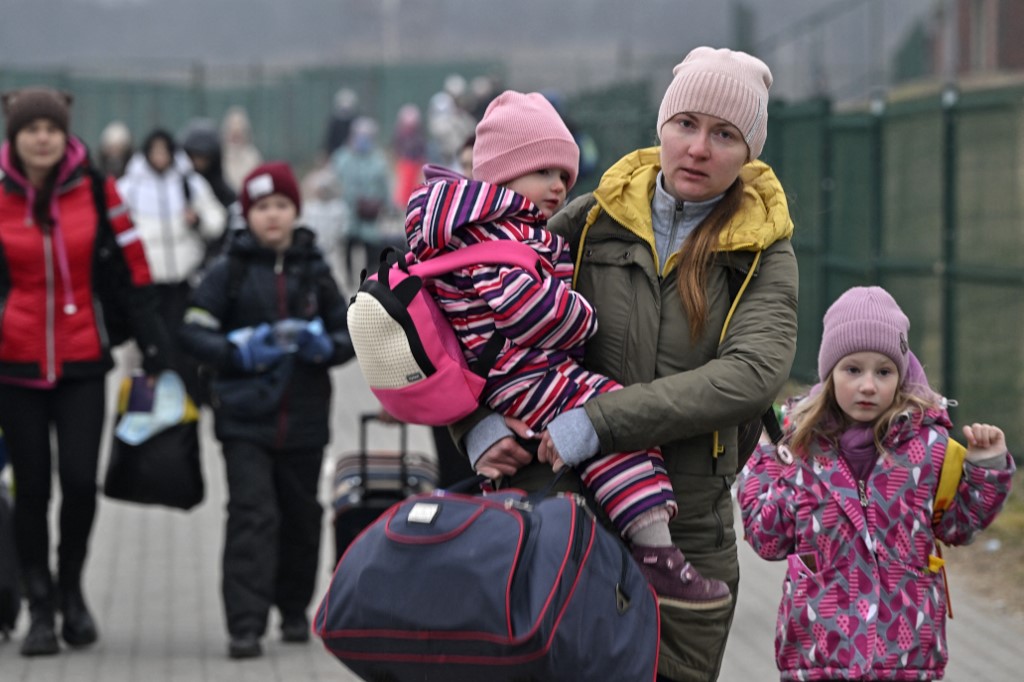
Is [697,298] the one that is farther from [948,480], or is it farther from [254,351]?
[254,351]

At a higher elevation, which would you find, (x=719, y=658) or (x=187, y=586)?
(x=719, y=658)

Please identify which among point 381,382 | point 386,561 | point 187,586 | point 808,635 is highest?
point 381,382

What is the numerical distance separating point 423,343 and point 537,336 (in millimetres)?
232

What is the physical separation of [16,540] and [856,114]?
775 centimetres

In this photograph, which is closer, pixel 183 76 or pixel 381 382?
pixel 381 382

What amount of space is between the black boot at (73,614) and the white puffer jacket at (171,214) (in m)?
5.20

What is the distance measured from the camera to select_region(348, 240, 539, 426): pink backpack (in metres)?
3.82

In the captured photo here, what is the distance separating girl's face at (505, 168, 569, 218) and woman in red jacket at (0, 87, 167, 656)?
11.0 ft

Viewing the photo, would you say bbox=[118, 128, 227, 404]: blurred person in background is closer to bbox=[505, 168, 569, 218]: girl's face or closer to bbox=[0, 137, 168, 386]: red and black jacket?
bbox=[0, 137, 168, 386]: red and black jacket

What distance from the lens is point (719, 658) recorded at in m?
4.00

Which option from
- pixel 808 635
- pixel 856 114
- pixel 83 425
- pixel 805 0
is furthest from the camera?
pixel 805 0

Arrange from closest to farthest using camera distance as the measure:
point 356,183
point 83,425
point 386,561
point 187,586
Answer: point 386,561, point 83,425, point 187,586, point 356,183

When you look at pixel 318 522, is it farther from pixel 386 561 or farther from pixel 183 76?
pixel 183 76

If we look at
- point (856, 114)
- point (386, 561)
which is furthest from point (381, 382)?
point (856, 114)
